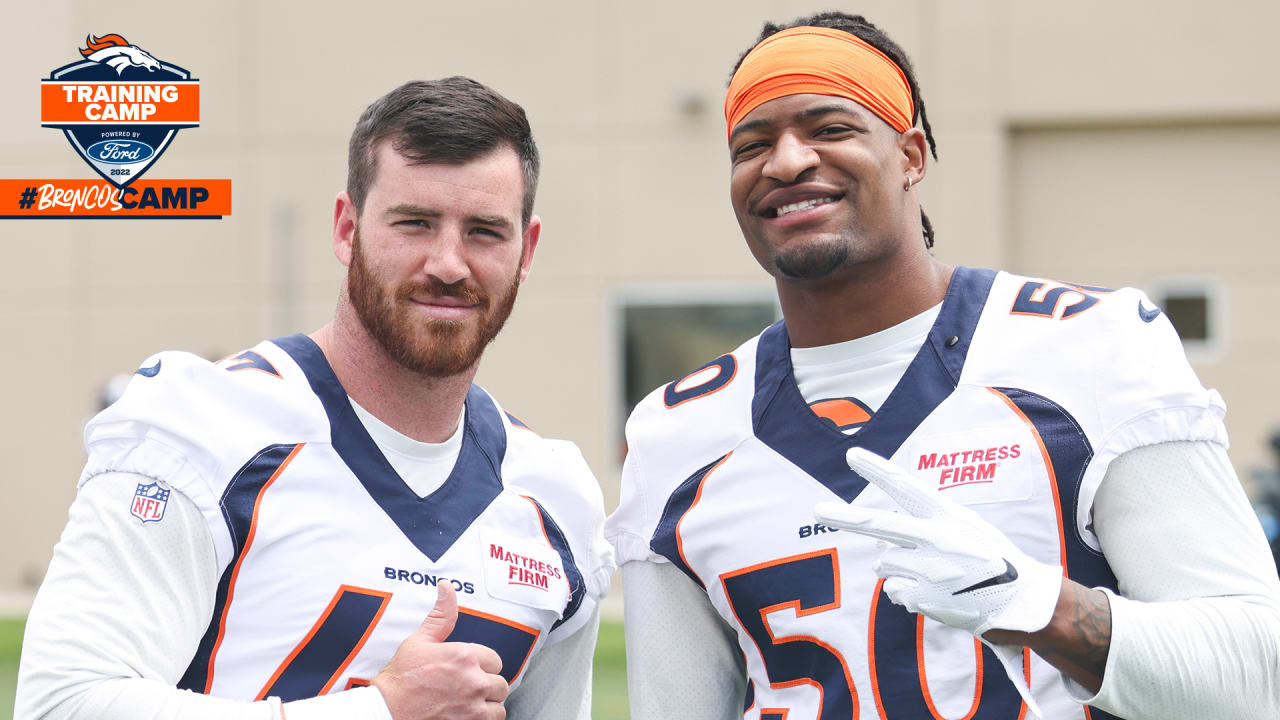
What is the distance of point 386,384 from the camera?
9.80ft

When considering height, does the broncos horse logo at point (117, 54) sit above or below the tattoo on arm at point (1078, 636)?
above

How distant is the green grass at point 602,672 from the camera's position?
734 cm

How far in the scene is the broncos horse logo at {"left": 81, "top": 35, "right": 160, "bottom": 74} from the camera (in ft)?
29.4

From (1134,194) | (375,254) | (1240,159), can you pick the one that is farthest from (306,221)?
(375,254)

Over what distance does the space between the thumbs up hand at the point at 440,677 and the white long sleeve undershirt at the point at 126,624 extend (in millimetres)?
49

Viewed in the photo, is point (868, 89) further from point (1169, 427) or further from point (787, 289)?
point (1169, 427)

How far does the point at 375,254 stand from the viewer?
9.54 ft

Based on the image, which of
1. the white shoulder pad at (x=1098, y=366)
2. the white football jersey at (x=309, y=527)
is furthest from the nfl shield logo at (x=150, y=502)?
the white shoulder pad at (x=1098, y=366)

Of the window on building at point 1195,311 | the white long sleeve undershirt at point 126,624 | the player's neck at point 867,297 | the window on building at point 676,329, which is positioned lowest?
the window on building at point 676,329

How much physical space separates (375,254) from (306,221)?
383 inches

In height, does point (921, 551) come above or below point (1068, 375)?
below

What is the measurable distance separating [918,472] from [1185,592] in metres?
0.55

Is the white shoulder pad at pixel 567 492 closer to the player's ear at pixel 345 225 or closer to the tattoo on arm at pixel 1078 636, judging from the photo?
the player's ear at pixel 345 225

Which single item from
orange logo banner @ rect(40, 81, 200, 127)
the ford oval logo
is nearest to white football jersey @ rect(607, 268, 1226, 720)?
orange logo banner @ rect(40, 81, 200, 127)
